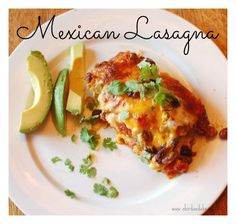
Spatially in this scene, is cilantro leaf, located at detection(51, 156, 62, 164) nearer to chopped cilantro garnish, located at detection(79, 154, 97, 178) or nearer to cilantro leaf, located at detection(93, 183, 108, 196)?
chopped cilantro garnish, located at detection(79, 154, 97, 178)

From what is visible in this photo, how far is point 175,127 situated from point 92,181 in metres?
0.56

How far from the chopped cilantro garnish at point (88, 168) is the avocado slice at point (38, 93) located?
320 millimetres

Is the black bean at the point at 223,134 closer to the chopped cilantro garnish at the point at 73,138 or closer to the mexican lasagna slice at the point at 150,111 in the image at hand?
the mexican lasagna slice at the point at 150,111

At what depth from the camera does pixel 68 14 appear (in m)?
2.71

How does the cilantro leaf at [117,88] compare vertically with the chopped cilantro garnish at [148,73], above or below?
below

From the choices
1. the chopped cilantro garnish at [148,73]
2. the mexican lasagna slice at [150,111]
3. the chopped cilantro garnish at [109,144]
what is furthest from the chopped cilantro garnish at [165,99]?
the chopped cilantro garnish at [109,144]

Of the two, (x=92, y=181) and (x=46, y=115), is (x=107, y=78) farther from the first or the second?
(x=92, y=181)

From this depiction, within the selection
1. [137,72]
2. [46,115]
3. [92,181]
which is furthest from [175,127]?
[46,115]

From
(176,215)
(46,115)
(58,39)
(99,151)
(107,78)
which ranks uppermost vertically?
(58,39)

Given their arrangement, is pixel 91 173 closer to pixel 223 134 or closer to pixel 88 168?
pixel 88 168

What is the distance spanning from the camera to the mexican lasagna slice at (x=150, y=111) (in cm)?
228

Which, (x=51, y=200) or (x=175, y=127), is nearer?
(x=175, y=127)
